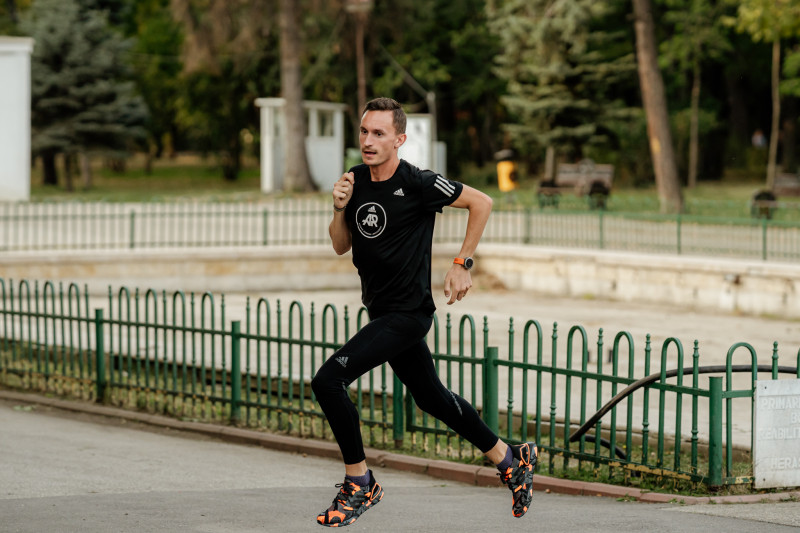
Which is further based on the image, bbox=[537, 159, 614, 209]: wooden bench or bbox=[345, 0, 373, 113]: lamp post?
bbox=[345, 0, 373, 113]: lamp post

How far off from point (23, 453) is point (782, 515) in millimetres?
5169

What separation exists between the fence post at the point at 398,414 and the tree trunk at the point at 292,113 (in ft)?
94.7

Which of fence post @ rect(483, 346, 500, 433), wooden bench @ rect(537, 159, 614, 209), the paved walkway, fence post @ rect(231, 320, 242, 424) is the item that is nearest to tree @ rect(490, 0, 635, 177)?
wooden bench @ rect(537, 159, 614, 209)

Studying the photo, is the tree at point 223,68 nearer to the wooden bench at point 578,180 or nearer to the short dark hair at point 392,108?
the wooden bench at point 578,180

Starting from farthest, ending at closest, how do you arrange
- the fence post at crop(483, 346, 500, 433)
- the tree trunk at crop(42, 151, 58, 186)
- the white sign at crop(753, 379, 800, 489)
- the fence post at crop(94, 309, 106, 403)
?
the tree trunk at crop(42, 151, 58, 186) < the fence post at crop(94, 309, 106, 403) < the fence post at crop(483, 346, 500, 433) < the white sign at crop(753, 379, 800, 489)

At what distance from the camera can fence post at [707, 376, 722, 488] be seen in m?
6.93

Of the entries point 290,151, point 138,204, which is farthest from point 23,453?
point 290,151

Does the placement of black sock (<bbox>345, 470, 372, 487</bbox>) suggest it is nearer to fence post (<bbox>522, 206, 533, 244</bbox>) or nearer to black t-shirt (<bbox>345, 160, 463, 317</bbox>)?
black t-shirt (<bbox>345, 160, 463, 317</bbox>)

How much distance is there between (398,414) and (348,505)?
3332 mm

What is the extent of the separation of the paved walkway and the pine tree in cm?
3278

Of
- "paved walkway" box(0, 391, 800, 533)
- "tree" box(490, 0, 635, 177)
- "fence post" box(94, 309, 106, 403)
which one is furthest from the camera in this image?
"tree" box(490, 0, 635, 177)

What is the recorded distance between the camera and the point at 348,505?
5.54 m

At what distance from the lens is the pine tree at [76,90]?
41.1 m

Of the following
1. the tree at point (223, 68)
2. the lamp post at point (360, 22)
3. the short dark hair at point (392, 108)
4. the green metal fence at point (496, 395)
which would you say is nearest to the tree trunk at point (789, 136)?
the lamp post at point (360, 22)
